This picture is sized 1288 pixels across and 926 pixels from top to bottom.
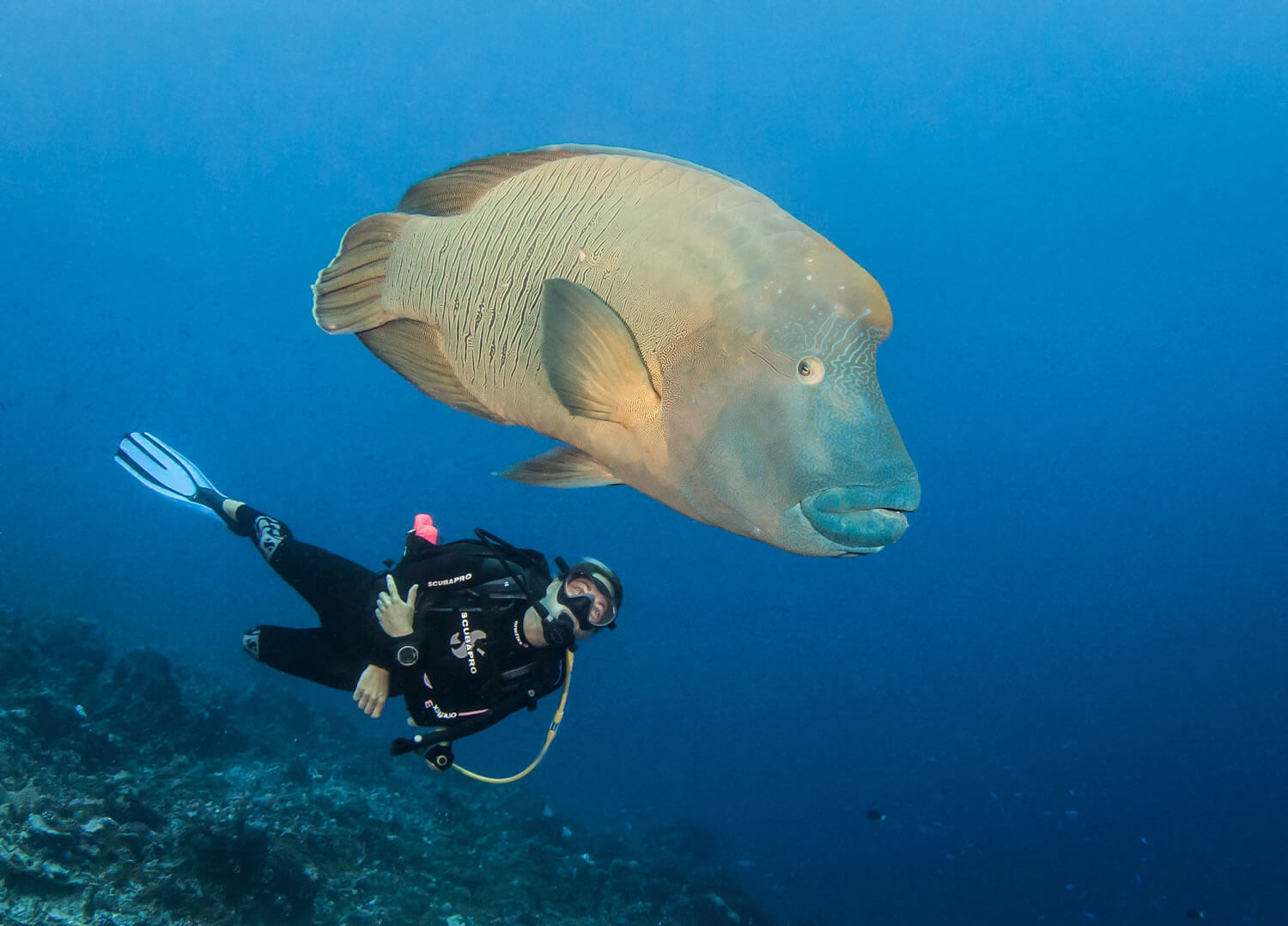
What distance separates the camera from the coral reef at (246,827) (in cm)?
536

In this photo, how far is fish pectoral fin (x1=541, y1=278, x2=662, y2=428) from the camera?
147 centimetres

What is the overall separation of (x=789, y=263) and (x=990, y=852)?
2178 cm

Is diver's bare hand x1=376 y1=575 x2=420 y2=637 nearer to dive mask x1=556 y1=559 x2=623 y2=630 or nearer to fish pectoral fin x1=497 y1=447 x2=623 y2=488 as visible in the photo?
dive mask x1=556 y1=559 x2=623 y2=630

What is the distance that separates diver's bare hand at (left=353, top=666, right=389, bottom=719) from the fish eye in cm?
243

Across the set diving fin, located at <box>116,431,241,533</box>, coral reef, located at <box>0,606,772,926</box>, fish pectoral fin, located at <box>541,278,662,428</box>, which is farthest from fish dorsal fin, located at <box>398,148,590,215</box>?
coral reef, located at <box>0,606,772,926</box>

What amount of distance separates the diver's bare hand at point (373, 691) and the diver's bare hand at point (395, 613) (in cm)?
29

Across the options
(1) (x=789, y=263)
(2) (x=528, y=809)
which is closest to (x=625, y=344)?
(1) (x=789, y=263)

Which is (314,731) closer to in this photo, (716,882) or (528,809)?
(528,809)

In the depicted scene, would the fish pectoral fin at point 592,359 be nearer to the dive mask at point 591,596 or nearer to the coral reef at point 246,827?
the dive mask at point 591,596

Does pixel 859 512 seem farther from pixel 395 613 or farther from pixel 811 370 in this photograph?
pixel 395 613

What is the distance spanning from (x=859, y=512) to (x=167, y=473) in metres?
5.39

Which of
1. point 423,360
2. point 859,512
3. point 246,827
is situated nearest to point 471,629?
point 423,360

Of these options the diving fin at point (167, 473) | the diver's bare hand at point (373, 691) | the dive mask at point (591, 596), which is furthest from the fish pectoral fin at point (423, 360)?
the diving fin at point (167, 473)

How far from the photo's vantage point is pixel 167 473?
16.9ft
